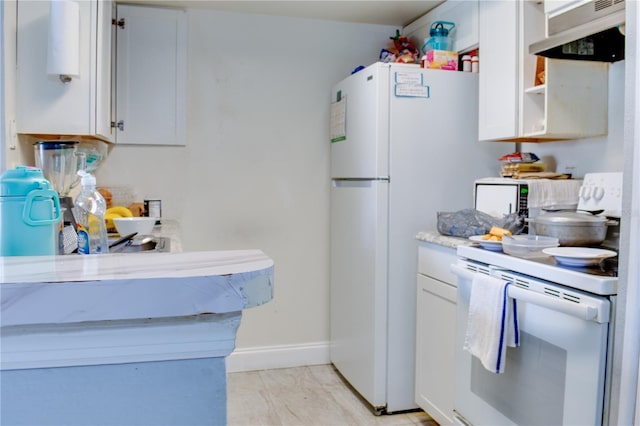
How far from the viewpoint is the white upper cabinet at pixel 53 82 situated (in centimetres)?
205

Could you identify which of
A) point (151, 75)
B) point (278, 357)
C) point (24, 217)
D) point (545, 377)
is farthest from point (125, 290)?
point (278, 357)

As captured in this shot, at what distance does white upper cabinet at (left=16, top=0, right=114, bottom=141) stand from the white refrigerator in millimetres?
1295

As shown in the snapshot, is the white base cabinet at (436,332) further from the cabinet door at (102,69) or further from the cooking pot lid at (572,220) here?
the cabinet door at (102,69)

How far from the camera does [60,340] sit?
633mm

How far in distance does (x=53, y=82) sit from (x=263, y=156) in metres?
1.40

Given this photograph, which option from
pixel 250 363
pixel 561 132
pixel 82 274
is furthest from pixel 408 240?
pixel 82 274

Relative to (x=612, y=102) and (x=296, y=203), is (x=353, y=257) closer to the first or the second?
(x=296, y=203)

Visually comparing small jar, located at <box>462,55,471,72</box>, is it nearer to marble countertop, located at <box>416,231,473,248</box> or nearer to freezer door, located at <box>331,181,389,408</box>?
freezer door, located at <box>331,181,389,408</box>

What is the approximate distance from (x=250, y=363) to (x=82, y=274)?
2.77m

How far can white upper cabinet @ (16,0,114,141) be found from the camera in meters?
2.05

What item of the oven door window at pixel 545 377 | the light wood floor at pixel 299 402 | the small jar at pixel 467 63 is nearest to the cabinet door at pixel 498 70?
the small jar at pixel 467 63

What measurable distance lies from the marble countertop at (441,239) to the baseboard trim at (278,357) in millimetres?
1239

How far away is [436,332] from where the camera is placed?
2.43 meters

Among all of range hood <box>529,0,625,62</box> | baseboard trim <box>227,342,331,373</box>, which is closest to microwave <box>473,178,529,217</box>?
range hood <box>529,0,625,62</box>
